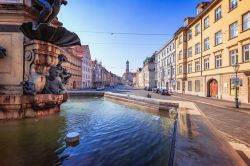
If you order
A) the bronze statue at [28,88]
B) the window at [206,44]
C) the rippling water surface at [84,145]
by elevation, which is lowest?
the rippling water surface at [84,145]

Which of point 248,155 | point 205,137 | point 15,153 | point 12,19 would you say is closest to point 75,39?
point 12,19

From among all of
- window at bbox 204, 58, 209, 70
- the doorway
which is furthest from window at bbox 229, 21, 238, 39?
the doorway

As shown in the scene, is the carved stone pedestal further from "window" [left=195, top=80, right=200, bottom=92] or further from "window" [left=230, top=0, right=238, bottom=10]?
"window" [left=195, top=80, right=200, bottom=92]

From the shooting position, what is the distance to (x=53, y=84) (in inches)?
314

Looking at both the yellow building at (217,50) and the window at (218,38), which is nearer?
the yellow building at (217,50)

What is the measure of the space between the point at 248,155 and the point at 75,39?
8.04 m

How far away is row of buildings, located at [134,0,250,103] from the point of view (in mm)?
17123

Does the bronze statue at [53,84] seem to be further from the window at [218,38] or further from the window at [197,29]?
the window at [197,29]

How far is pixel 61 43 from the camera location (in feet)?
24.3

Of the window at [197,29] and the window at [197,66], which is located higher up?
the window at [197,29]

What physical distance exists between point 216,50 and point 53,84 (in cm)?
2395

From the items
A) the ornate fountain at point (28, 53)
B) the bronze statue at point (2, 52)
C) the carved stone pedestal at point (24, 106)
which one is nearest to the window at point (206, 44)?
the ornate fountain at point (28, 53)

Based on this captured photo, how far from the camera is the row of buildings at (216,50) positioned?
56.2 feet

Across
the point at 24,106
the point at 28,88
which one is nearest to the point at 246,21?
the point at 28,88
